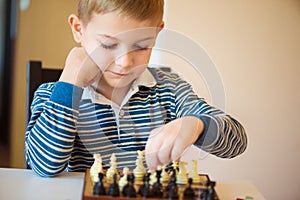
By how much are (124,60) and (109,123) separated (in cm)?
23

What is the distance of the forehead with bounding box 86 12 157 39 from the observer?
93 centimetres

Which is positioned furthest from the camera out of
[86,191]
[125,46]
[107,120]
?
[107,120]

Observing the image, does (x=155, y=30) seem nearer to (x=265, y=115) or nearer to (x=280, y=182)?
(x=265, y=115)

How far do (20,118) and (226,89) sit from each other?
1422mm

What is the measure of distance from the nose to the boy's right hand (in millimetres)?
79

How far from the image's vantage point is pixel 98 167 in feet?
2.60

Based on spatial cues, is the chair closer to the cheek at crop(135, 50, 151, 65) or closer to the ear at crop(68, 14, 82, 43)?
the ear at crop(68, 14, 82, 43)

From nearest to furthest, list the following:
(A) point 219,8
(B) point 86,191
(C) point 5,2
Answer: (B) point 86,191
(A) point 219,8
(C) point 5,2

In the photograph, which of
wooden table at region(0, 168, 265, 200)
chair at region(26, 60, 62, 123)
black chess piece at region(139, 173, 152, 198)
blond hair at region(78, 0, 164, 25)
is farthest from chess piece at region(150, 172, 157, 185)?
chair at region(26, 60, 62, 123)

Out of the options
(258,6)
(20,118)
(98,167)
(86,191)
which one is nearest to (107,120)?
(98,167)

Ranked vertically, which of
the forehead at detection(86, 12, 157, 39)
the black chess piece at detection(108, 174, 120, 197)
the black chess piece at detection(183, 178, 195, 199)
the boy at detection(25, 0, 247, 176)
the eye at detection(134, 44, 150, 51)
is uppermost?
the forehead at detection(86, 12, 157, 39)

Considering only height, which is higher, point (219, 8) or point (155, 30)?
point (219, 8)

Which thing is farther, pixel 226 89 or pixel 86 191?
pixel 226 89

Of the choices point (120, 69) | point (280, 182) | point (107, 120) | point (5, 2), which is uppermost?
point (5, 2)
